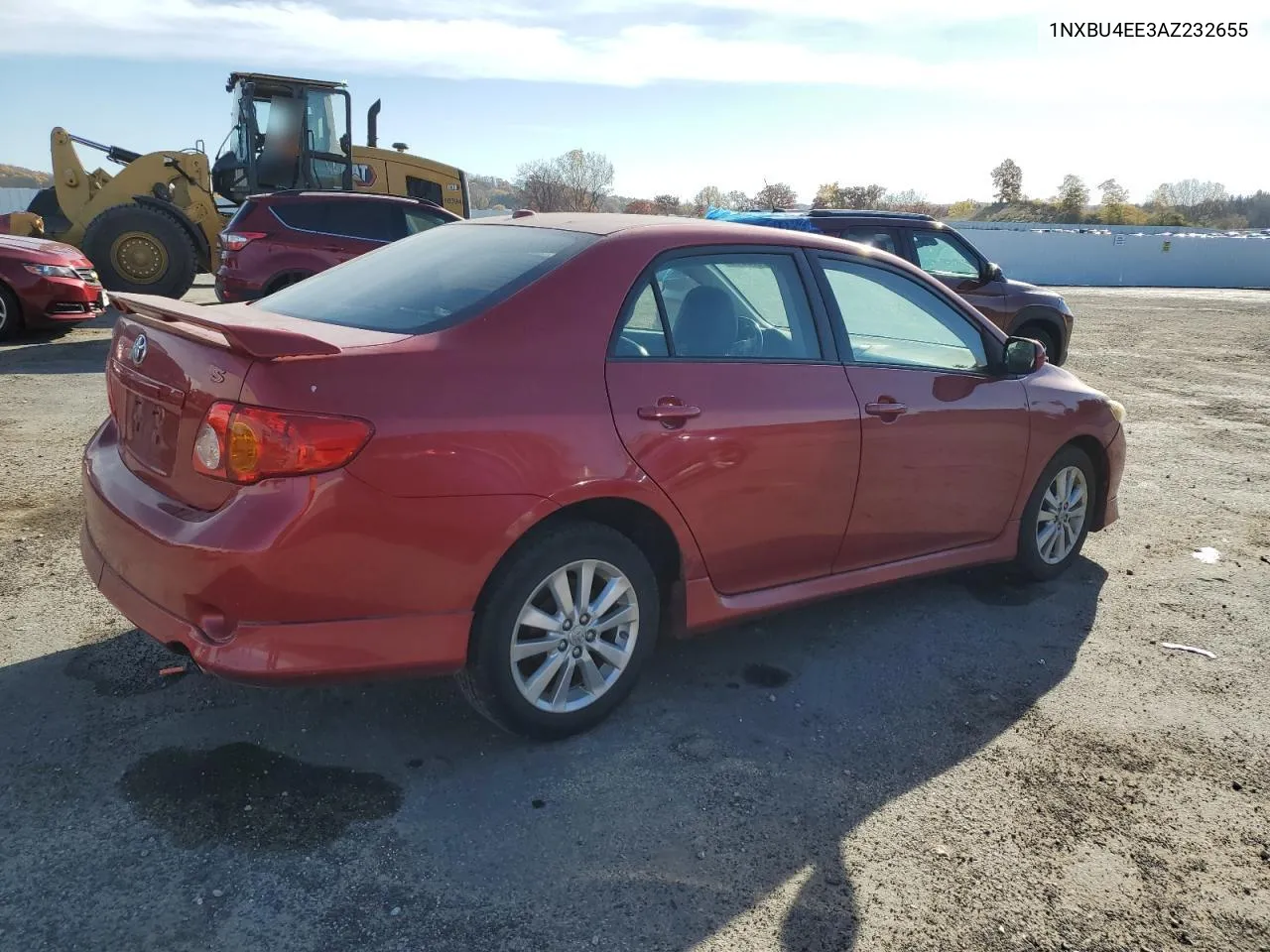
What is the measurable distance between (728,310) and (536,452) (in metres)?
1.10

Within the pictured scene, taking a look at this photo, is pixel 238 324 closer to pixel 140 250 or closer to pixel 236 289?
pixel 236 289

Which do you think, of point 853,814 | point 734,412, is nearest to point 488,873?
point 853,814

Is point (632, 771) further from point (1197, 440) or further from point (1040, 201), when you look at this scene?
point (1040, 201)

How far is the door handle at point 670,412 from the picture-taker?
10.9 feet

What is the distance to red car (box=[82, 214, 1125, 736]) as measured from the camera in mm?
2770

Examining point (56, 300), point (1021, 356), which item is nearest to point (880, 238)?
point (1021, 356)

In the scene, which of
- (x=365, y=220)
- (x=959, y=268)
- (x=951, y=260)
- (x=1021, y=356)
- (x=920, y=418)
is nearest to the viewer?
(x=920, y=418)

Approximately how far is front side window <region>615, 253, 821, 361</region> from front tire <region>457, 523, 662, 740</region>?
740mm

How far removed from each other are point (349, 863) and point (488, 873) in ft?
1.22

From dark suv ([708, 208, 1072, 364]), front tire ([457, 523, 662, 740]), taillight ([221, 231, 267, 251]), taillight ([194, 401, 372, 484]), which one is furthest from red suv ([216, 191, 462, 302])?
taillight ([194, 401, 372, 484])

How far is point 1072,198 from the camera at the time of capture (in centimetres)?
6128

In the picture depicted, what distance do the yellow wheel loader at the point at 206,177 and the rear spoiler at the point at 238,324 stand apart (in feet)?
39.2

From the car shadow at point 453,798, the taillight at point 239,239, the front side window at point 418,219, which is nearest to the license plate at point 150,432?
the car shadow at point 453,798

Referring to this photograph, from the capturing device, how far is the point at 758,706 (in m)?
3.72
